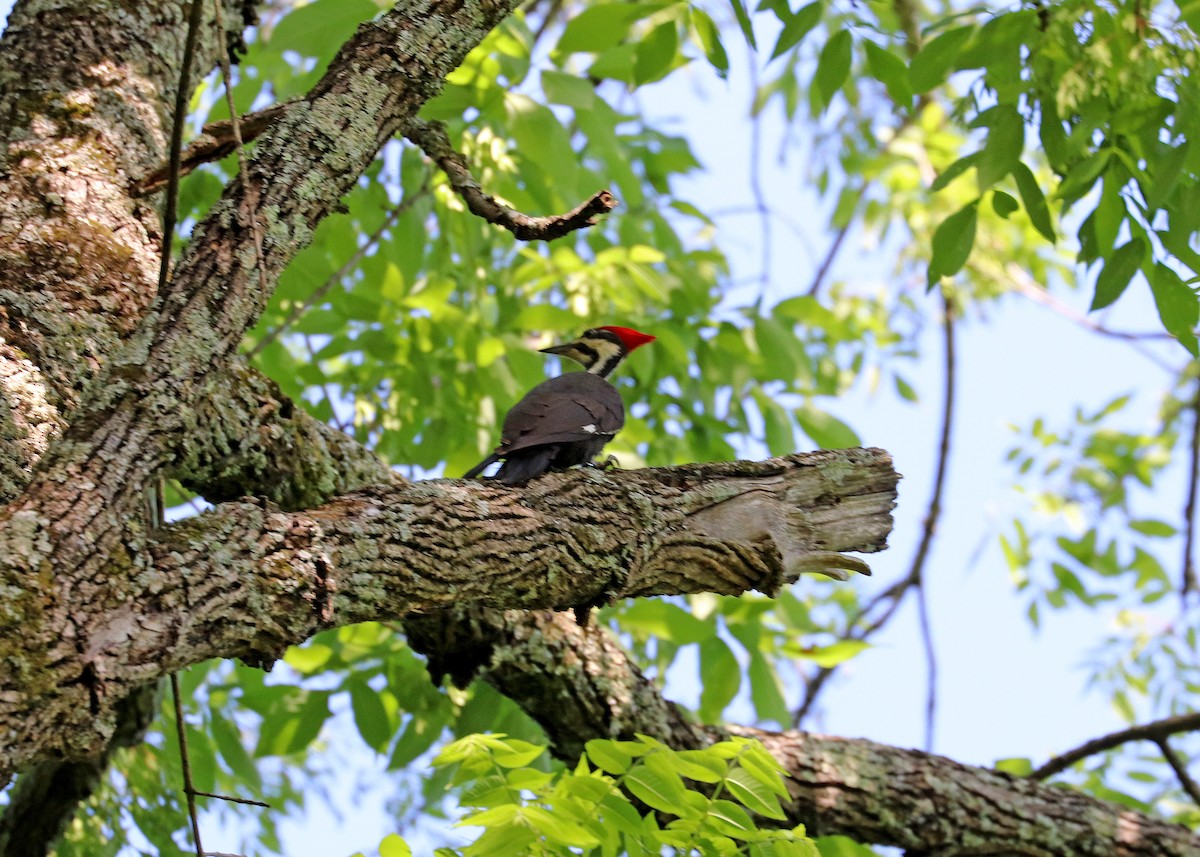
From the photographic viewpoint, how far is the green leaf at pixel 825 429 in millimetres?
4363

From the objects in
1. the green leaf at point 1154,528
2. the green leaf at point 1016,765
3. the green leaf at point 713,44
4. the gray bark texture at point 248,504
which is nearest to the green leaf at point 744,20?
the green leaf at point 713,44

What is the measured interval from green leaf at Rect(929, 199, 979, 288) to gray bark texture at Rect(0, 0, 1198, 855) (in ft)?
3.17

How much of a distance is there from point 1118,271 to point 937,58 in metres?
0.82

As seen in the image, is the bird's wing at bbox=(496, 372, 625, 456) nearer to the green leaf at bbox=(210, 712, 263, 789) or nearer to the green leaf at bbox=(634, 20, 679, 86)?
the green leaf at bbox=(634, 20, 679, 86)

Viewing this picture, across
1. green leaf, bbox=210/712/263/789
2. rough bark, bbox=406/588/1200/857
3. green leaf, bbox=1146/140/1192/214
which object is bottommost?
green leaf, bbox=210/712/263/789

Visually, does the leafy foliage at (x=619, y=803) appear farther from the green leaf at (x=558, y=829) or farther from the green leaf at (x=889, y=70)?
the green leaf at (x=889, y=70)

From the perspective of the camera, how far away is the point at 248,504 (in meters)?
2.11

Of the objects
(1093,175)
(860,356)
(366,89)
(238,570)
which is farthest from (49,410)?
(860,356)

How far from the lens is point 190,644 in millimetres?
1894

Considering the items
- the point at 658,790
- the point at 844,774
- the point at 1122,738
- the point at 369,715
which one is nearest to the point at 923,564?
the point at 1122,738

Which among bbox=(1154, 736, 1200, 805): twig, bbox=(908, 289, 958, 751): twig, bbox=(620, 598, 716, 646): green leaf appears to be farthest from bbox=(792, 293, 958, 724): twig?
bbox=(620, 598, 716, 646): green leaf

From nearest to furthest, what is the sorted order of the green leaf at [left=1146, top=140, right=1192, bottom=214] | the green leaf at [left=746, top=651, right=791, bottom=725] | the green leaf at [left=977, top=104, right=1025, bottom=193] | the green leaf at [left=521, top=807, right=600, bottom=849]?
1. the green leaf at [left=521, top=807, right=600, bottom=849]
2. the green leaf at [left=1146, top=140, right=1192, bottom=214]
3. the green leaf at [left=977, top=104, right=1025, bottom=193]
4. the green leaf at [left=746, top=651, right=791, bottom=725]

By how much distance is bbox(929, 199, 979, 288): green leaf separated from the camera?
3414mm

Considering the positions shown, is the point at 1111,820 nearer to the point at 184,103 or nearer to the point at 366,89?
the point at 366,89
